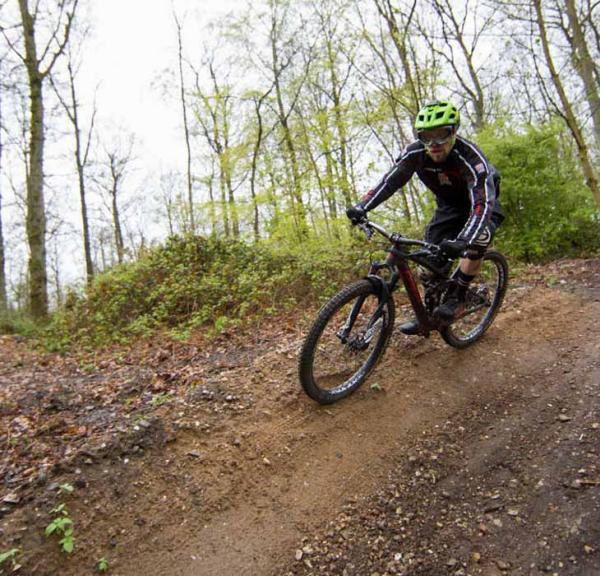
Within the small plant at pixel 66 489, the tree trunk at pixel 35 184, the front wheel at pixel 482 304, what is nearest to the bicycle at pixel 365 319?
the front wheel at pixel 482 304

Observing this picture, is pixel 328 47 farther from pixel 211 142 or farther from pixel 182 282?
pixel 182 282

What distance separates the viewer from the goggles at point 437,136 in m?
3.78

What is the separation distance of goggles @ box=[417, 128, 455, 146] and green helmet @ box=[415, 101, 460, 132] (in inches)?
1.8

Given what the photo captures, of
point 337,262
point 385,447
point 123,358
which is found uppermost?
point 337,262

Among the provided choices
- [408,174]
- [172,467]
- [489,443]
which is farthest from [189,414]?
[408,174]

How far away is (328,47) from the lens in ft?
50.9

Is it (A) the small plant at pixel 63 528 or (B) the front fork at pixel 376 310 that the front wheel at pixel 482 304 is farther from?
(A) the small plant at pixel 63 528

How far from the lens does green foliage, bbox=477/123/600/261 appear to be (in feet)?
26.6

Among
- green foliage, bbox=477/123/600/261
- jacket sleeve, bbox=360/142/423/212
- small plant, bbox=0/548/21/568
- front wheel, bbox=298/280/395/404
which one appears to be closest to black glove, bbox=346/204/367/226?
jacket sleeve, bbox=360/142/423/212

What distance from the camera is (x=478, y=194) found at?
390 centimetres

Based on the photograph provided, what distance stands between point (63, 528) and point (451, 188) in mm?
4229

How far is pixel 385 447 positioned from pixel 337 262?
233 inches

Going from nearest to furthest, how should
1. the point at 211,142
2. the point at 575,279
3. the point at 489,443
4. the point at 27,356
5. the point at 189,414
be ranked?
the point at 489,443, the point at 189,414, the point at 575,279, the point at 27,356, the point at 211,142

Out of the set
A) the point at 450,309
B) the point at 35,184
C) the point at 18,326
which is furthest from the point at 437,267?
the point at 35,184
